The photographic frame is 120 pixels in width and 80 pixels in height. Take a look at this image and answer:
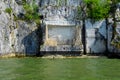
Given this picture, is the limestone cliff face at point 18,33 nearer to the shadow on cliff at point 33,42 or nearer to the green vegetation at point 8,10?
the shadow on cliff at point 33,42

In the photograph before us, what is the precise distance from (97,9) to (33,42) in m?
6.24

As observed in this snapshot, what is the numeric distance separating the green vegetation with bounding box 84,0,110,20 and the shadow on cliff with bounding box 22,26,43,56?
15.2ft

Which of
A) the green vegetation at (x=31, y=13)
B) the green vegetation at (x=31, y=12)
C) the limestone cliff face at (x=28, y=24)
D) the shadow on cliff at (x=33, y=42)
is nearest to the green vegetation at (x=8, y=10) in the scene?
the limestone cliff face at (x=28, y=24)

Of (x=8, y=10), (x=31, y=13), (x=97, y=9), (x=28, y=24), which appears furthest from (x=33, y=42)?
(x=97, y=9)

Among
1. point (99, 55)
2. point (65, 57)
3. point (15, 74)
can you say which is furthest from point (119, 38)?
point (15, 74)

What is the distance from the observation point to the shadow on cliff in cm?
3122

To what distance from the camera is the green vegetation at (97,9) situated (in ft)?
105

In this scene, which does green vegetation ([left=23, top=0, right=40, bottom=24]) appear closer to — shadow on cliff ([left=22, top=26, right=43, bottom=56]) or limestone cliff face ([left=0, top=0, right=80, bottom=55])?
limestone cliff face ([left=0, top=0, right=80, bottom=55])

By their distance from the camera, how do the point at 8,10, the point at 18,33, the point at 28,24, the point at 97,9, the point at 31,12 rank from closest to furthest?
the point at 8,10 → the point at 18,33 → the point at 28,24 → the point at 97,9 → the point at 31,12

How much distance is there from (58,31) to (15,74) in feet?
50.1

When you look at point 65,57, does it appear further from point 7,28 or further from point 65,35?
point 7,28

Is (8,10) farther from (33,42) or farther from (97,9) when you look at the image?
(97,9)

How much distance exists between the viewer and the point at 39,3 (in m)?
32.6

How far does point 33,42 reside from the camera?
103 ft
